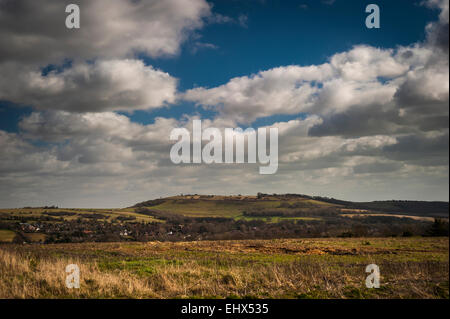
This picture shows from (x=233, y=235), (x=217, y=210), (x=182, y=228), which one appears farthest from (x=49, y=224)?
(x=217, y=210)

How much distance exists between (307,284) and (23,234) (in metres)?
64.0

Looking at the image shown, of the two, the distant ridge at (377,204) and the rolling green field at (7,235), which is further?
the distant ridge at (377,204)

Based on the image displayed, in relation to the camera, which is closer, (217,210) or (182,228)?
(182,228)

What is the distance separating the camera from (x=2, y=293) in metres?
11.4

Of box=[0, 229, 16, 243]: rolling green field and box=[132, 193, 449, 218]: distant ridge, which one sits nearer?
box=[0, 229, 16, 243]: rolling green field

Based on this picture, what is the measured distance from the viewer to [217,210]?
564 feet

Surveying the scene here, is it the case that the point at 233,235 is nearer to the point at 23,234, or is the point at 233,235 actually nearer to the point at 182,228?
the point at 182,228

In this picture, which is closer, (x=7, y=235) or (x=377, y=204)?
(x=7, y=235)

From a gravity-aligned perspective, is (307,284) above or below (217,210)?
above

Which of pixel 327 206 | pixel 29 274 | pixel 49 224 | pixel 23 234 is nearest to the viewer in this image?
pixel 29 274
